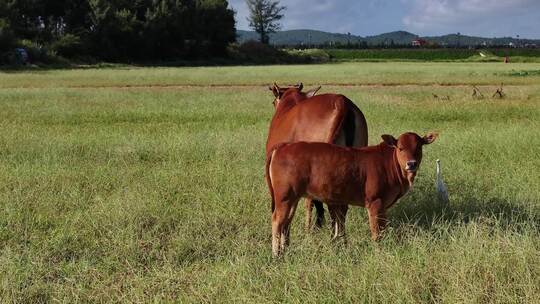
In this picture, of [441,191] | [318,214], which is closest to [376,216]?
[318,214]

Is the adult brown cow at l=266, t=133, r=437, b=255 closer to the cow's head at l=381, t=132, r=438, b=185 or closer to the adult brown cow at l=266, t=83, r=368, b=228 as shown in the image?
the cow's head at l=381, t=132, r=438, b=185

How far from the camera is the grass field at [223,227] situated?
192 inches

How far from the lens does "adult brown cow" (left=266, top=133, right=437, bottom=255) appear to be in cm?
586

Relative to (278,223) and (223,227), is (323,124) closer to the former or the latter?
(278,223)


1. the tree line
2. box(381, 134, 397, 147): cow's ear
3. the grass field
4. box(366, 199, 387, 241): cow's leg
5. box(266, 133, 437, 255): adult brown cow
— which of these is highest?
the tree line

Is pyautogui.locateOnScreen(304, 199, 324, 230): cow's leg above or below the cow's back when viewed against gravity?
below

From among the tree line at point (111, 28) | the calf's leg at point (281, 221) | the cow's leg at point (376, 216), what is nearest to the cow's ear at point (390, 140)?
the cow's leg at point (376, 216)

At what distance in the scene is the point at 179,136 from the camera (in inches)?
540

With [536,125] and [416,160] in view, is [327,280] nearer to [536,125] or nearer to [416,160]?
[416,160]

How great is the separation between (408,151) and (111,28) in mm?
66192

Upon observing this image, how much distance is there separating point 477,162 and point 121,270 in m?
7.29

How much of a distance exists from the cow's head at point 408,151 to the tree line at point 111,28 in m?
57.7

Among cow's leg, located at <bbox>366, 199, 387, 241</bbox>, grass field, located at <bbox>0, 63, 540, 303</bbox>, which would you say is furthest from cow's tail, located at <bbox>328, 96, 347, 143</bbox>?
cow's leg, located at <bbox>366, 199, 387, 241</bbox>

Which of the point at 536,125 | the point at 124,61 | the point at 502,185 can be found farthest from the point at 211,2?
the point at 502,185
